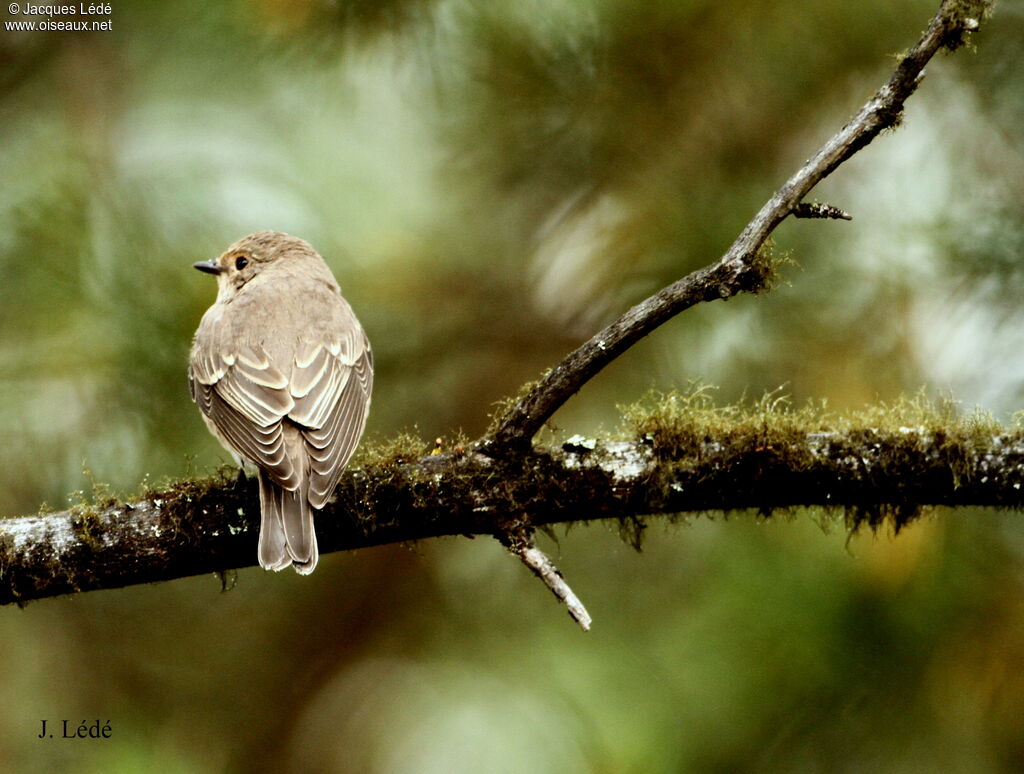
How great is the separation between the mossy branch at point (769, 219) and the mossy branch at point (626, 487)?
13.0 inches

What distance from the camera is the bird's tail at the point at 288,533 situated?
342 cm

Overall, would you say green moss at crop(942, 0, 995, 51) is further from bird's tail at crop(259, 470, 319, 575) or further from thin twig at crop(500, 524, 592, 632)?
bird's tail at crop(259, 470, 319, 575)

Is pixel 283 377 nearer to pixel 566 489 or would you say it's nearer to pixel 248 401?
pixel 248 401

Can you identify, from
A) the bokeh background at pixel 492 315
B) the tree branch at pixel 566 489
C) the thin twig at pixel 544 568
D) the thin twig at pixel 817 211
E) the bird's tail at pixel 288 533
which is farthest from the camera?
the bokeh background at pixel 492 315

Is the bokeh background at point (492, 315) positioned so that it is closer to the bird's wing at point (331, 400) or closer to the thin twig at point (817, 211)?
the bird's wing at point (331, 400)

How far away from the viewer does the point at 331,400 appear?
160 inches

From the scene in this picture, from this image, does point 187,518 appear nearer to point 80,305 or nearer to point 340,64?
point 80,305

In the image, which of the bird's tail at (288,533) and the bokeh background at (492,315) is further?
the bokeh background at (492,315)

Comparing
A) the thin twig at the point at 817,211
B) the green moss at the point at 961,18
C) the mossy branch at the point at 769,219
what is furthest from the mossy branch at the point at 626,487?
the green moss at the point at 961,18

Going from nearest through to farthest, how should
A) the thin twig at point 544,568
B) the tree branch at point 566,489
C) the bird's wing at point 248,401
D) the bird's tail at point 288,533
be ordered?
the thin twig at point 544,568
the tree branch at point 566,489
the bird's tail at point 288,533
the bird's wing at point 248,401

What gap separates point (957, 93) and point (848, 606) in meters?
2.23
